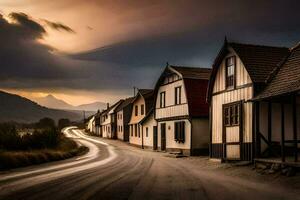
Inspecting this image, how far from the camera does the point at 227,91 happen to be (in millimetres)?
26688

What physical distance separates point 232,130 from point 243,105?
75.8 inches

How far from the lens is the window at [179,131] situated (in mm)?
36469

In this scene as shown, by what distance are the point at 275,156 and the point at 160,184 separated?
8.95 m

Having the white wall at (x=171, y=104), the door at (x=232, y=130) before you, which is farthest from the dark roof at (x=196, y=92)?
the door at (x=232, y=130)

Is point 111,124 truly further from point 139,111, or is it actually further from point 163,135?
point 163,135

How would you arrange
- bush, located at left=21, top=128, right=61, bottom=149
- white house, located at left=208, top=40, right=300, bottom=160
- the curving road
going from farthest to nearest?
bush, located at left=21, top=128, right=61, bottom=149 < white house, located at left=208, top=40, right=300, bottom=160 < the curving road

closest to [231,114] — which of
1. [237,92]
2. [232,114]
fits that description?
[232,114]

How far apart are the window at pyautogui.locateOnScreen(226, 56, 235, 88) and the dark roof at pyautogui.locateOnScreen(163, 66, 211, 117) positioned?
8.75 meters

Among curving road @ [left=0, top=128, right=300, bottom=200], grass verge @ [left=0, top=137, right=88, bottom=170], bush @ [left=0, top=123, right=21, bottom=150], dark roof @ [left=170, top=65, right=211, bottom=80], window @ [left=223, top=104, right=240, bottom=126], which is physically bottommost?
curving road @ [left=0, top=128, right=300, bottom=200]

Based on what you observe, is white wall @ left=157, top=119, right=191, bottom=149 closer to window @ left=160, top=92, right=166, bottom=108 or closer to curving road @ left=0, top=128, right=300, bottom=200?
window @ left=160, top=92, right=166, bottom=108

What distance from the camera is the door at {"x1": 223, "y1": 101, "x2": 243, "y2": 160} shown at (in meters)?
25.0

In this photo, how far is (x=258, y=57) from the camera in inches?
985

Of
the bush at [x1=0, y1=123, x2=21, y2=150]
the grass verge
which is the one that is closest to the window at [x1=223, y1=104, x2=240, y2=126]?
the grass verge

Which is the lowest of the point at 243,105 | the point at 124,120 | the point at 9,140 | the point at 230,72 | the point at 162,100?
the point at 9,140
